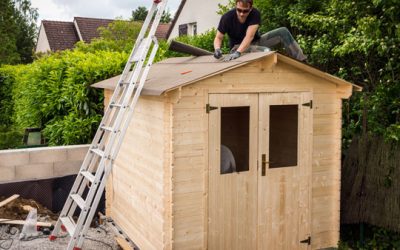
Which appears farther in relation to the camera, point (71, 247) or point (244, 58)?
point (244, 58)

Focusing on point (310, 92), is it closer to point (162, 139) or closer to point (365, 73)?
point (162, 139)

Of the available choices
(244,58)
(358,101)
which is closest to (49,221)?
(244,58)

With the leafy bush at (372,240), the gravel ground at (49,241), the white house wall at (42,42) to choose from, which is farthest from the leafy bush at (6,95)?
the white house wall at (42,42)

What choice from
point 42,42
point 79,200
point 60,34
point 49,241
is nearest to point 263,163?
point 79,200

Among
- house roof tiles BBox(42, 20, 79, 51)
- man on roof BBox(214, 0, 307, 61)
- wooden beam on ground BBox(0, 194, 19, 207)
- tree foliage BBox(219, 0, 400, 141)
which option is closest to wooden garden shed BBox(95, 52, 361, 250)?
man on roof BBox(214, 0, 307, 61)

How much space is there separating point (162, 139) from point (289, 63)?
1.76 meters

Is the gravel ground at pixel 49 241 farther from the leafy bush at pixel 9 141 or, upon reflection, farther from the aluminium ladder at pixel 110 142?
the leafy bush at pixel 9 141

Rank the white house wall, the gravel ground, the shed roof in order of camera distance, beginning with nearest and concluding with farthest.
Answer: the shed roof < the gravel ground < the white house wall

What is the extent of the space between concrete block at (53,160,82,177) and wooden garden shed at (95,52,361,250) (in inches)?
66.1

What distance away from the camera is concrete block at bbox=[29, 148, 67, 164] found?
736 centimetres

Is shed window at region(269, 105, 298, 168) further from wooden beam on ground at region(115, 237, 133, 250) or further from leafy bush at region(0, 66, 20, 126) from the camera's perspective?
leafy bush at region(0, 66, 20, 126)

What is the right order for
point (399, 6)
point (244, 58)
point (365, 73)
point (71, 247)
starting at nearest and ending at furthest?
point (71, 247)
point (244, 58)
point (399, 6)
point (365, 73)

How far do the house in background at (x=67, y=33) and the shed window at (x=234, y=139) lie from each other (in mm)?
28400

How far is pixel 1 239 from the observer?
642 centimetres
